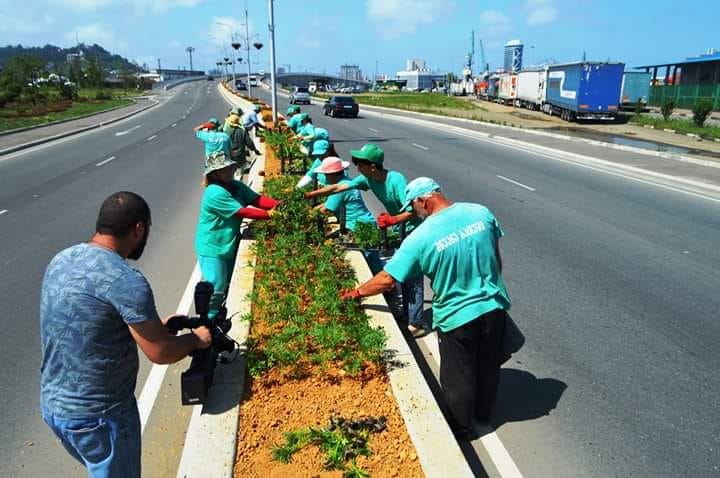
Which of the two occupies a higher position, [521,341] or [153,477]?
[521,341]

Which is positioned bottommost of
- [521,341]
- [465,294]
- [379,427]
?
[379,427]

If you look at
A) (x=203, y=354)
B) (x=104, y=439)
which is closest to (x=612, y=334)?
(x=203, y=354)

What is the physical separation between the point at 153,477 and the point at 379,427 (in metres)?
1.50

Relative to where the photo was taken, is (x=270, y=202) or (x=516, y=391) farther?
(x=270, y=202)

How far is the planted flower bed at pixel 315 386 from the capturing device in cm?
316

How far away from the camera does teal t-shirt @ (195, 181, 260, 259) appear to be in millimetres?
4801

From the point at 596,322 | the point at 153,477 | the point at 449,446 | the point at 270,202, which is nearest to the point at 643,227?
the point at 596,322

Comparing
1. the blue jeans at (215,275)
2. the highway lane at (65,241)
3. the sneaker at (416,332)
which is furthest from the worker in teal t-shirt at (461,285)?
the highway lane at (65,241)

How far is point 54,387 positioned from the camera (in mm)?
2457

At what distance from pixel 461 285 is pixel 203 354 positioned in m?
1.75

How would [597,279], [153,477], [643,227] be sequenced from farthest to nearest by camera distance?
[643,227] → [597,279] → [153,477]

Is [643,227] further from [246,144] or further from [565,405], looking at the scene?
[246,144]

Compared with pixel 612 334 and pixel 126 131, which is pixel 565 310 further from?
pixel 126 131

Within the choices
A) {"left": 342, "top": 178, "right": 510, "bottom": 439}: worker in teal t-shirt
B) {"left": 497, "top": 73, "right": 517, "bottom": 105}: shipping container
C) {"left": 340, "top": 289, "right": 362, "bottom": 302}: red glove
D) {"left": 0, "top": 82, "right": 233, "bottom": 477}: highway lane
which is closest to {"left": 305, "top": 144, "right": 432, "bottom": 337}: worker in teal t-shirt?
{"left": 340, "top": 289, "right": 362, "bottom": 302}: red glove
